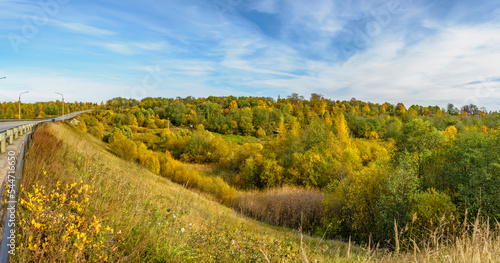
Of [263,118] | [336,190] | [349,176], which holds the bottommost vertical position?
[336,190]

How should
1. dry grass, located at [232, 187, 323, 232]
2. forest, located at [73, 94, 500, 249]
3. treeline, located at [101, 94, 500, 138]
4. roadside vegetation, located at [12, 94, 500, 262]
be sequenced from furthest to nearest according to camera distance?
treeline, located at [101, 94, 500, 138], dry grass, located at [232, 187, 323, 232], forest, located at [73, 94, 500, 249], roadside vegetation, located at [12, 94, 500, 262]

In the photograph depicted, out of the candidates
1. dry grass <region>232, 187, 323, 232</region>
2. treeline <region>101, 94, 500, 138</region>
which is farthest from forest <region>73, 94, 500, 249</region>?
treeline <region>101, 94, 500, 138</region>

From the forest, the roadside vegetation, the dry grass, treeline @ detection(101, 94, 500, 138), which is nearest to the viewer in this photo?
the roadside vegetation

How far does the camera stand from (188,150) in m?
74.5

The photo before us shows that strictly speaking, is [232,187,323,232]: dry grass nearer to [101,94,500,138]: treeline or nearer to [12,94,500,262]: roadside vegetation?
[12,94,500,262]: roadside vegetation

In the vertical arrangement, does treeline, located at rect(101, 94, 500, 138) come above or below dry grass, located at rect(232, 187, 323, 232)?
above

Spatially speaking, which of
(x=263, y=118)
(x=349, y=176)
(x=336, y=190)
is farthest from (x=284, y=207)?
(x=263, y=118)

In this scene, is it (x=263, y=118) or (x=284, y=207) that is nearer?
(x=284, y=207)

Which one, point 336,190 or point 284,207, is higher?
point 336,190

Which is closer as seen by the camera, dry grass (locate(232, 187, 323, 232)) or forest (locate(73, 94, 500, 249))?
forest (locate(73, 94, 500, 249))

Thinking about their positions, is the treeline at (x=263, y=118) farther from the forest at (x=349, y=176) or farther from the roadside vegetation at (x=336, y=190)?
the roadside vegetation at (x=336, y=190)

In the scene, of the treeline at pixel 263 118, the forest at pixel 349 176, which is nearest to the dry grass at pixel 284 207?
the forest at pixel 349 176

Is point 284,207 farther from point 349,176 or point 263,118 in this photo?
point 263,118

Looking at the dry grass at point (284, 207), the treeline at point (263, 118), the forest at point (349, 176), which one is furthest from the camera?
the treeline at point (263, 118)
